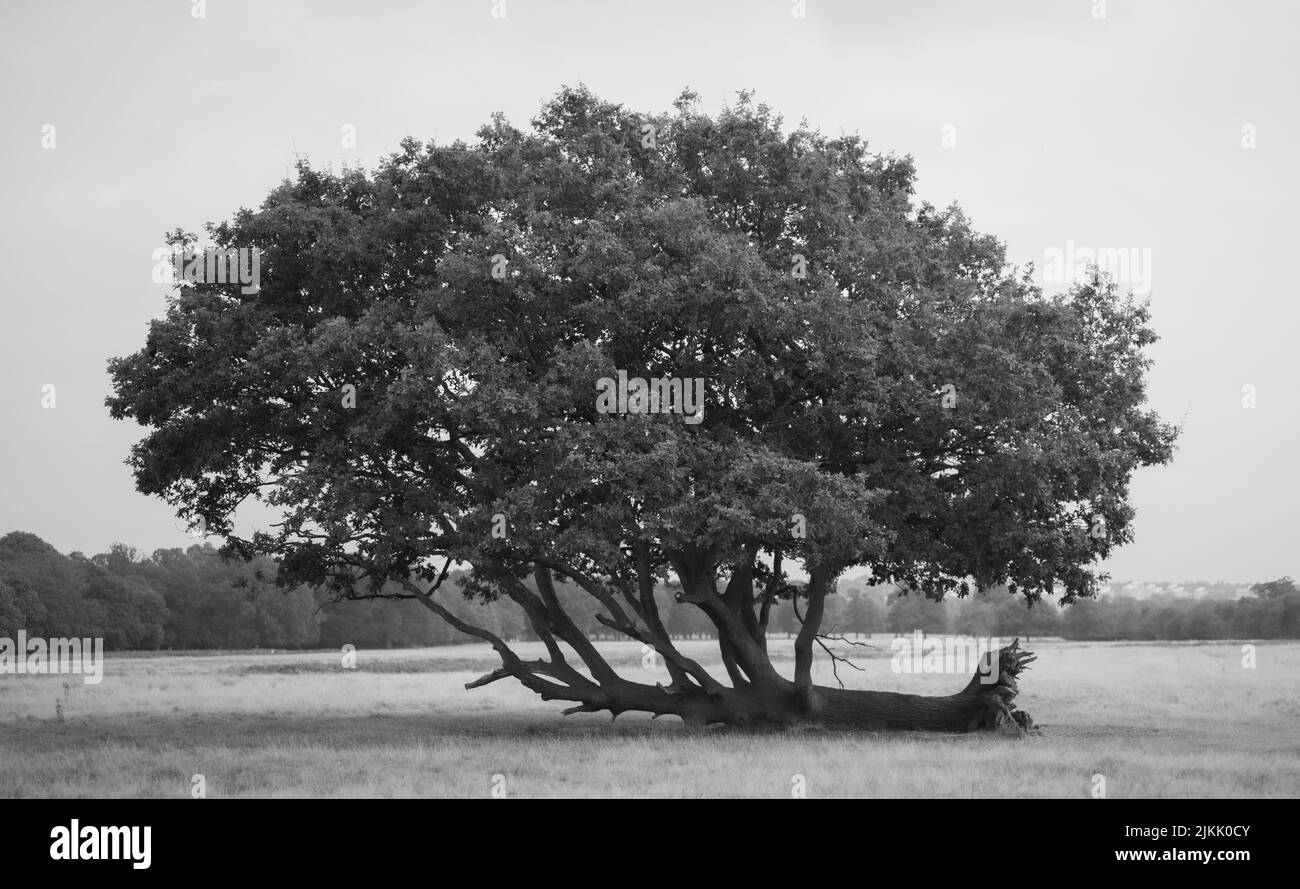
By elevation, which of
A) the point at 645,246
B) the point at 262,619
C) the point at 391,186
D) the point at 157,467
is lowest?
the point at 262,619

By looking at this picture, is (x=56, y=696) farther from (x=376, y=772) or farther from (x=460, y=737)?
(x=376, y=772)

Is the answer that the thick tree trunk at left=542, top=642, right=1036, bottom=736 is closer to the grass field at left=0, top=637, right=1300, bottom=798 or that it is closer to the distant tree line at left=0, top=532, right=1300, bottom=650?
the grass field at left=0, top=637, right=1300, bottom=798

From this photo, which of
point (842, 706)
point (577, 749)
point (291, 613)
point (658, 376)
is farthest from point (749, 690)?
point (291, 613)

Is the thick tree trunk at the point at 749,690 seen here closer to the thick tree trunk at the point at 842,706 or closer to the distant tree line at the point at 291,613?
the thick tree trunk at the point at 842,706

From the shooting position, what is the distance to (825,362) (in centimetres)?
2564

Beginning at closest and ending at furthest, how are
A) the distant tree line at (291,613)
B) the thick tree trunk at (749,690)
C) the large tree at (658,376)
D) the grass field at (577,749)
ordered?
the grass field at (577,749) < the large tree at (658,376) < the thick tree trunk at (749,690) < the distant tree line at (291,613)

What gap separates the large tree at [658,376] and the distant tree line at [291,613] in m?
35.9

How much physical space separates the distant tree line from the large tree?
118 ft

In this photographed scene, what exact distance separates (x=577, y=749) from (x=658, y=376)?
850 cm

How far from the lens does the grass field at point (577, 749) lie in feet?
63.5

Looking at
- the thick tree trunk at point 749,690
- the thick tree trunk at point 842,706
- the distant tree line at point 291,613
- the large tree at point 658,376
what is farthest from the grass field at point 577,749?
the distant tree line at point 291,613
